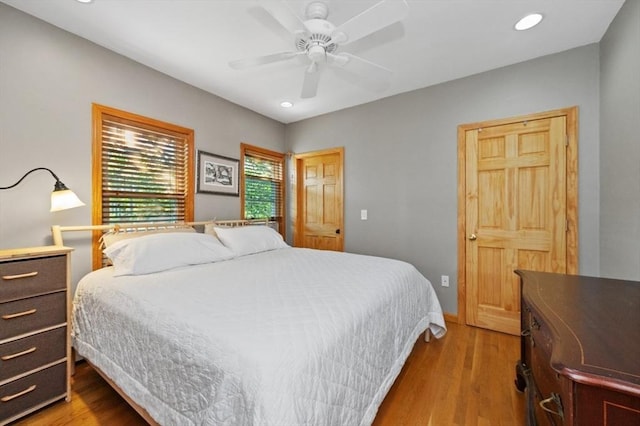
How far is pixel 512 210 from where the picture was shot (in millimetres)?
2627

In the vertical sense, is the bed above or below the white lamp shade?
below

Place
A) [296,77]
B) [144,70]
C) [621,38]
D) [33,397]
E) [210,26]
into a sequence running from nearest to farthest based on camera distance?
[33,397], [621,38], [210,26], [144,70], [296,77]

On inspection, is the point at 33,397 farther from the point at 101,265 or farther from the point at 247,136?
the point at 247,136

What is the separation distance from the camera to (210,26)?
6.61 ft

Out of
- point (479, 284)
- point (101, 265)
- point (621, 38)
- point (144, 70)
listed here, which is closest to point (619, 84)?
point (621, 38)

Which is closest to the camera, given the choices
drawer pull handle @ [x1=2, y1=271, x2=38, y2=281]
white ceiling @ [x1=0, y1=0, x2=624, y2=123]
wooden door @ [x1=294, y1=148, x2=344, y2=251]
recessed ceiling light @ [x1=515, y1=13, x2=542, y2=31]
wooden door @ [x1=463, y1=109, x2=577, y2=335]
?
drawer pull handle @ [x1=2, y1=271, x2=38, y2=281]

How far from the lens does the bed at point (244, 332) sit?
0.93 meters

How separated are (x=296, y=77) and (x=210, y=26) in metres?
0.97

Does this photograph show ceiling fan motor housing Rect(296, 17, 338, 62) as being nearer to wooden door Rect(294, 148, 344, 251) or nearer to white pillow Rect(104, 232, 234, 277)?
white pillow Rect(104, 232, 234, 277)

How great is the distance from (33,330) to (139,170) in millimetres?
1480

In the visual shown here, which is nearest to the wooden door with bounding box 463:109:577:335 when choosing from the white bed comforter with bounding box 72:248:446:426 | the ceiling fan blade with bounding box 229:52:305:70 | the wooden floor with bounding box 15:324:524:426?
the wooden floor with bounding box 15:324:524:426

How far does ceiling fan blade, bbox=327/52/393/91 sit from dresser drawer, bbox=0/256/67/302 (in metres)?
2.23

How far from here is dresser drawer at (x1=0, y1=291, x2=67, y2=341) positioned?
148cm

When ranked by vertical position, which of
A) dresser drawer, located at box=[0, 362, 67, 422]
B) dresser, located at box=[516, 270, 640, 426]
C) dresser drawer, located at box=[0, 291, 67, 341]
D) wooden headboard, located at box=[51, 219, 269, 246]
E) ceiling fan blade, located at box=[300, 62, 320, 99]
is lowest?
dresser drawer, located at box=[0, 362, 67, 422]
